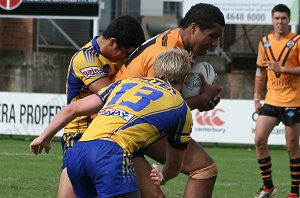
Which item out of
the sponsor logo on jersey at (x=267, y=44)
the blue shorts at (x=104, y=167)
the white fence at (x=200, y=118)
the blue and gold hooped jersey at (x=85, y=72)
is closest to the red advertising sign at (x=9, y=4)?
the white fence at (x=200, y=118)

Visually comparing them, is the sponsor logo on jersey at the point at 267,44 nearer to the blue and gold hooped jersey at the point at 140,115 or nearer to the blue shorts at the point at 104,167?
the blue and gold hooped jersey at the point at 140,115

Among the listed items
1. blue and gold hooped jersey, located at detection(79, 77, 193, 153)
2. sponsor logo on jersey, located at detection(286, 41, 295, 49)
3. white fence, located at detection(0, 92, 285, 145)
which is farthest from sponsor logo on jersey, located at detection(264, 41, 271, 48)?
white fence, located at detection(0, 92, 285, 145)

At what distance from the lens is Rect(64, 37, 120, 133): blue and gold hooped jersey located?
734cm

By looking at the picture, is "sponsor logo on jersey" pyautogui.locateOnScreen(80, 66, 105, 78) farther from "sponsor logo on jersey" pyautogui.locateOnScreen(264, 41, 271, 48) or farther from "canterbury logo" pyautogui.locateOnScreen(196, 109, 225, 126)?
"canterbury logo" pyautogui.locateOnScreen(196, 109, 225, 126)

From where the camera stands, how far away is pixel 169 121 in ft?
19.0

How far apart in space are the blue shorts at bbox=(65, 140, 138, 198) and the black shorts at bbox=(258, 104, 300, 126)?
566cm

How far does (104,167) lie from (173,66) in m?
0.86

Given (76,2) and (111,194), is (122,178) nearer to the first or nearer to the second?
(111,194)

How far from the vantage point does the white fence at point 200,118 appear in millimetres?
18297

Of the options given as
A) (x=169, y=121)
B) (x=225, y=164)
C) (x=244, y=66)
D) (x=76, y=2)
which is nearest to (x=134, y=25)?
(x=169, y=121)

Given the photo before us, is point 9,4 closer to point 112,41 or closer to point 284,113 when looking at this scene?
point 284,113

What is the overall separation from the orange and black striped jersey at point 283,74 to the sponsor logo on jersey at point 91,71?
174 inches

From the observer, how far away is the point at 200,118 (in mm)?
18359

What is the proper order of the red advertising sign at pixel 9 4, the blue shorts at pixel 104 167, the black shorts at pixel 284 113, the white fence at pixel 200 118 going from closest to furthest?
the blue shorts at pixel 104 167 → the black shorts at pixel 284 113 → the white fence at pixel 200 118 → the red advertising sign at pixel 9 4
